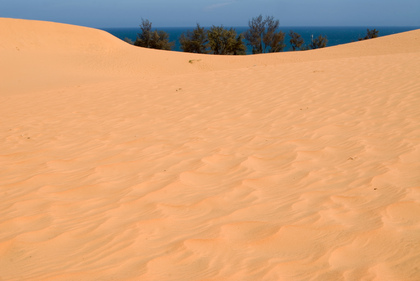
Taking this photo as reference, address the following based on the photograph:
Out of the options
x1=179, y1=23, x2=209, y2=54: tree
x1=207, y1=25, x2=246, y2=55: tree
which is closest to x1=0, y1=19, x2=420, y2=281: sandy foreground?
x1=207, y1=25, x2=246, y2=55: tree

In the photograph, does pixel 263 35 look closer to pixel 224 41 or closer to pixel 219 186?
pixel 224 41

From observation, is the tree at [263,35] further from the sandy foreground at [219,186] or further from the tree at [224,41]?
the sandy foreground at [219,186]

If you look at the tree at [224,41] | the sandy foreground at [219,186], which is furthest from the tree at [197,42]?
the sandy foreground at [219,186]

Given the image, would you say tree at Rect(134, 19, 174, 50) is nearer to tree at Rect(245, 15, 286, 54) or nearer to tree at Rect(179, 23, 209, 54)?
tree at Rect(179, 23, 209, 54)

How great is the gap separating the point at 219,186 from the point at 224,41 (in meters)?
39.3

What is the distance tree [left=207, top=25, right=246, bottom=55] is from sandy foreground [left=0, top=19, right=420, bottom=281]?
112ft

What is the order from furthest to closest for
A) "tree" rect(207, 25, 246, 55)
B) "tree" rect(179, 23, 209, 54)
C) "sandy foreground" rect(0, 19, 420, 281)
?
"tree" rect(179, 23, 209, 54)
"tree" rect(207, 25, 246, 55)
"sandy foreground" rect(0, 19, 420, 281)

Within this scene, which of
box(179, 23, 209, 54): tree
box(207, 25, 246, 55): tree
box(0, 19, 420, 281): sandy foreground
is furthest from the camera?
box(179, 23, 209, 54): tree

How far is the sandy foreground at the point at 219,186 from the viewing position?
2350 mm

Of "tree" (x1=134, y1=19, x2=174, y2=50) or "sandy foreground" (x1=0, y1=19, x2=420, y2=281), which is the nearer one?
"sandy foreground" (x1=0, y1=19, x2=420, y2=281)

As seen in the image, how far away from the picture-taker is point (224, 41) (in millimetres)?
41250

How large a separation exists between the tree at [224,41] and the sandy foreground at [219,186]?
34.0 meters

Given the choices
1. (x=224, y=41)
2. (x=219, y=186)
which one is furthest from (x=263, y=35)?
(x=219, y=186)

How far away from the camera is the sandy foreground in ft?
7.71
